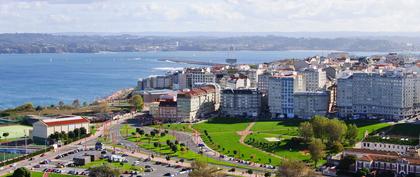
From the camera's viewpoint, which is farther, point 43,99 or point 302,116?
point 43,99

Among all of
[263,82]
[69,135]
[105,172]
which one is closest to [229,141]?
[69,135]

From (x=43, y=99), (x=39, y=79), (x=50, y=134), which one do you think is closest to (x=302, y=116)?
(x=50, y=134)

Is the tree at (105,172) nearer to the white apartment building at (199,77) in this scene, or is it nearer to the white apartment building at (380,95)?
the white apartment building at (380,95)

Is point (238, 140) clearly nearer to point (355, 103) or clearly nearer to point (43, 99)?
point (355, 103)

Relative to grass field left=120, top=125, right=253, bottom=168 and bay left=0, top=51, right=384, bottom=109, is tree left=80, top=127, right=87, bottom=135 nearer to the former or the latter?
grass field left=120, top=125, right=253, bottom=168

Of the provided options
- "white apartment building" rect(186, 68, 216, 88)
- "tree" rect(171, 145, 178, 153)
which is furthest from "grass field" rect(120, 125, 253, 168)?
"white apartment building" rect(186, 68, 216, 88)

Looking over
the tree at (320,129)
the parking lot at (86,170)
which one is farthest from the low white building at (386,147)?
the parking lot at (86,170)
